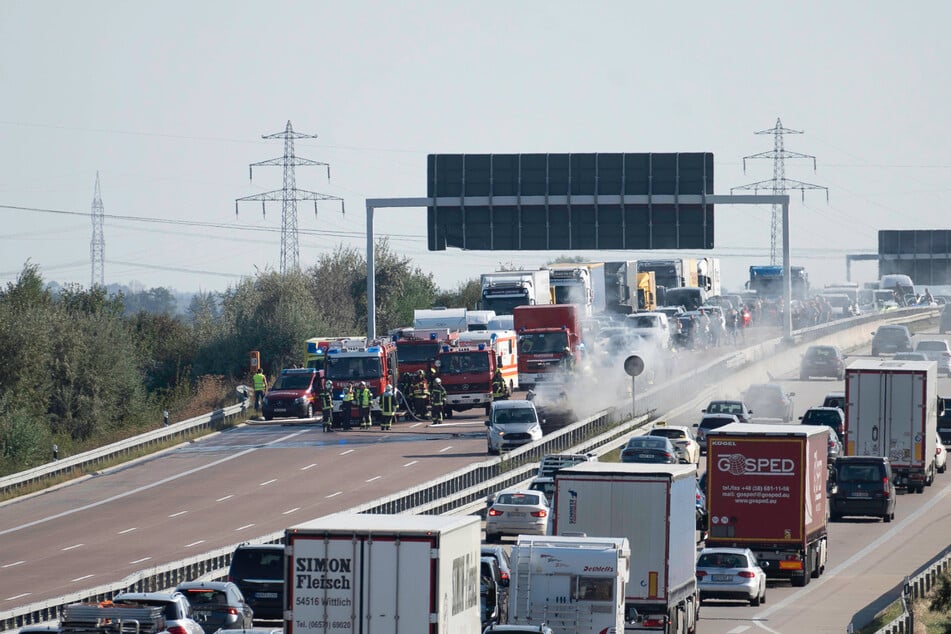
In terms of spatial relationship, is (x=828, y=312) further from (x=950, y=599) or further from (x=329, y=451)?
(x=950, y=599)

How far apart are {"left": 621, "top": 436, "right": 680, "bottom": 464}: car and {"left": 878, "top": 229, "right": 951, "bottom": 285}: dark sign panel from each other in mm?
77412

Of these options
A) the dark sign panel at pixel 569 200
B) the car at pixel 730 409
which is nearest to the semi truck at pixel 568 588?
the car at pixel 730 409

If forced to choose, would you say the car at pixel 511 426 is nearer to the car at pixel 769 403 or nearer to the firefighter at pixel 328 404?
the firefighter at pixel 328 404

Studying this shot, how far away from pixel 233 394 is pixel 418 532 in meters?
52.4

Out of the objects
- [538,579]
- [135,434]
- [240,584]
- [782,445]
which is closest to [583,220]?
[135,434]

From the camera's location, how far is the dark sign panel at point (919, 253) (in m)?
117

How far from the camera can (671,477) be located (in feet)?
80.1

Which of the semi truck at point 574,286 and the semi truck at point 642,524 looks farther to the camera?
the semi truck at point 574,286

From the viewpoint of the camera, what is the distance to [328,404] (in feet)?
179

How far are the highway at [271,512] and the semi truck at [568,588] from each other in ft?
16.4

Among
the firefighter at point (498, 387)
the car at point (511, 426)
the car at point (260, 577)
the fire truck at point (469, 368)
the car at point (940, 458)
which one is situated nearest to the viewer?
the car at point (260, 577)

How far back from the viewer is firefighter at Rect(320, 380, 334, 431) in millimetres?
54522

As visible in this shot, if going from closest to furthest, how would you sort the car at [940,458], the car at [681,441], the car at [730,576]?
the car at [730,576]
the car at [681,441]
the car at [940,458]

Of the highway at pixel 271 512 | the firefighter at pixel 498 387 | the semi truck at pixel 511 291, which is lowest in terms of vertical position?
the highway at pixel 271 512
